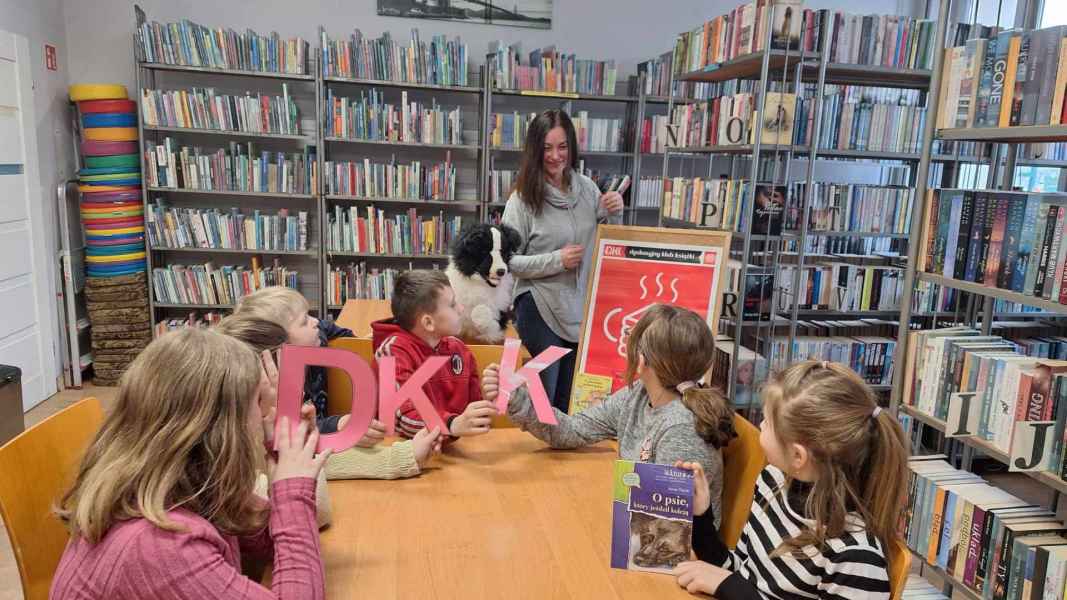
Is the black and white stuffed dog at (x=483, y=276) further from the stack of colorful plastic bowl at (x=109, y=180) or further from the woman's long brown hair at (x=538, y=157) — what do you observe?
the stack of colorful plastic bowl at (x=109, y=180)

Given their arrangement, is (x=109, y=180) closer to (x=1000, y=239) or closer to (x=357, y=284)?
(x=357, y=284)

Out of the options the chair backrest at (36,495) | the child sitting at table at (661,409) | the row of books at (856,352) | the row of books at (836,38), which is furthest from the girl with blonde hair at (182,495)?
the row of books at (856,352)

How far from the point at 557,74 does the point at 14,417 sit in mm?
3700

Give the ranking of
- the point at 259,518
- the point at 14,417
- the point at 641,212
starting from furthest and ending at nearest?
the point at 641,212 → the point at 14,417 → the point at 259,518

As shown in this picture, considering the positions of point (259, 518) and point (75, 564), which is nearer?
point (75, 564)

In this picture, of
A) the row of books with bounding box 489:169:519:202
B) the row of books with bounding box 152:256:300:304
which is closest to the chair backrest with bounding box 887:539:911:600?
the row of books with bounding box 489:169:519:202

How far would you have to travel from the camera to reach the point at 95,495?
3.16ft

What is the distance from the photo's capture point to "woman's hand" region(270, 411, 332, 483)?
3.87 feet

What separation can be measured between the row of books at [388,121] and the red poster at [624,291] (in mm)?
2604

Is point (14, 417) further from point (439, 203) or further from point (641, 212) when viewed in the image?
point (641, 212)

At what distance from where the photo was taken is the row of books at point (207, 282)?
4.75 metres

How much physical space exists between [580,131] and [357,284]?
6.27 ft

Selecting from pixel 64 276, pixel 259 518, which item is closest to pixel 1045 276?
pixel 259 518

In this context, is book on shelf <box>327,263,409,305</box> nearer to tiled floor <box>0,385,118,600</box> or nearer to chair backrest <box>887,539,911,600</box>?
tiled floor <box>0,385,118,600</box>
